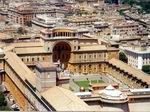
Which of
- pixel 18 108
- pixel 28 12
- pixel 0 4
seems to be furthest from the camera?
pixel 0 4

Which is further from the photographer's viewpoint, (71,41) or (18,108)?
(71,41)

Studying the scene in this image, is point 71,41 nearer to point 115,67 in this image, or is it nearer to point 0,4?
point 115,67

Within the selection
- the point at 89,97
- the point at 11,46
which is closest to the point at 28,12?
the point at 11,46

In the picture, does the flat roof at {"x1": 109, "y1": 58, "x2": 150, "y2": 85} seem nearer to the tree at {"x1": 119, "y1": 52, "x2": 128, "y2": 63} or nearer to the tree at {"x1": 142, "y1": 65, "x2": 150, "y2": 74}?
the tree at {"x1": 142, "y1": 65, "x2": 150, "y2": 74}

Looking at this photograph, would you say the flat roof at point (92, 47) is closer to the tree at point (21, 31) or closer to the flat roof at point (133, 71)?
the flat roof at point (133, 71)

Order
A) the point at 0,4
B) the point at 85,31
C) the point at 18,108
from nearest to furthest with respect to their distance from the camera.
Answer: the point at 18,108
the point at 85,31
the point at 0,4

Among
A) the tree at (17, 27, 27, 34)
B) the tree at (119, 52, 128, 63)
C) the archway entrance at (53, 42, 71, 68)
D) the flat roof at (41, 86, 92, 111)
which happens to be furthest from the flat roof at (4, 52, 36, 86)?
the tree at (17, 27, 27, 34)

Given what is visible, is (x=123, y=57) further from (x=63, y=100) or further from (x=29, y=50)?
(x=63, y=100)
